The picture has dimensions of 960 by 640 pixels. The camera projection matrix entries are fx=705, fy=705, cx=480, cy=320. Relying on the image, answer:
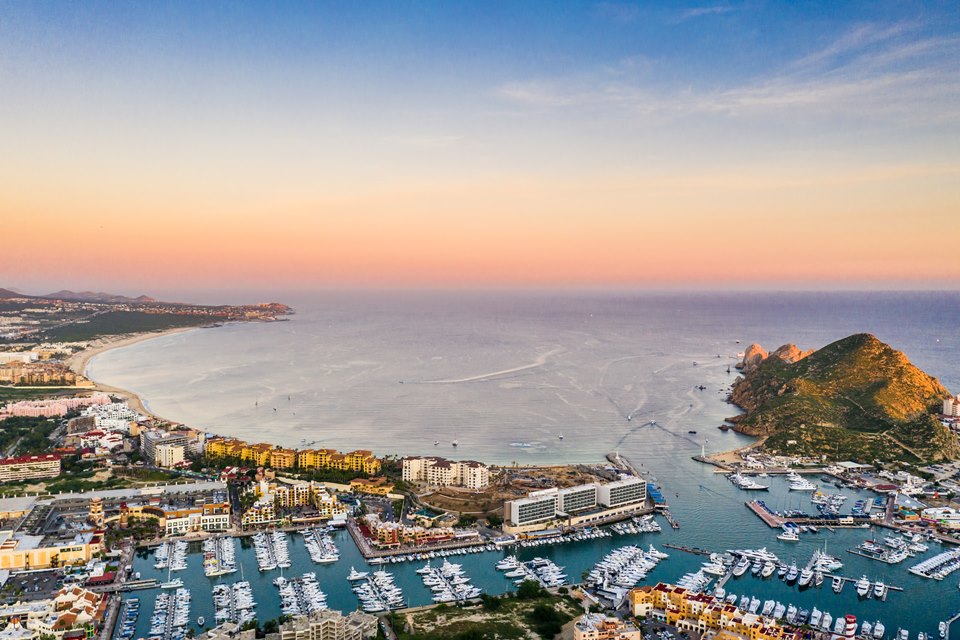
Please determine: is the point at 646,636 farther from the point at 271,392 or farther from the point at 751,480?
the point at 271,392

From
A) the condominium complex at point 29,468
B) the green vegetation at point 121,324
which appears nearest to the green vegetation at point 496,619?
the condominium complex at point 29,468

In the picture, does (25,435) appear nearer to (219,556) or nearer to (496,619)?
(219,556)

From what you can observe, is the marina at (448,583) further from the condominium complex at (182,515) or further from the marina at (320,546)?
the condominium complex at (182,515)

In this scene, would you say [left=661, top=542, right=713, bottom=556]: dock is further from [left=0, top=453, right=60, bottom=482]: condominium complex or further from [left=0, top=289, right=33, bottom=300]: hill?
[left=0, top=289, right=33, bottom=300]: hill

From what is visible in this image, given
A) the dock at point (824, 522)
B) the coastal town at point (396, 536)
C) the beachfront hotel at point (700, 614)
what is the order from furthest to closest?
the dock at point (824, 522) < the coastal town at point (396, 536) < the beachfront hotel at point (700, 614)

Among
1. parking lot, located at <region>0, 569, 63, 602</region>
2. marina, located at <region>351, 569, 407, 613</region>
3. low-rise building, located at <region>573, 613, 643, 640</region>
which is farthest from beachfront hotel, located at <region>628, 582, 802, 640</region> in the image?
parking lot, located at <region>0, 569, 63, 602</region>

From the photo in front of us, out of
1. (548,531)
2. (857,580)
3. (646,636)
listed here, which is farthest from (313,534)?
(857,580)

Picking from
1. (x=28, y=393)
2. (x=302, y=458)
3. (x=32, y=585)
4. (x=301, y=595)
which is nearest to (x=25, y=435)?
(x=28, y=393)
